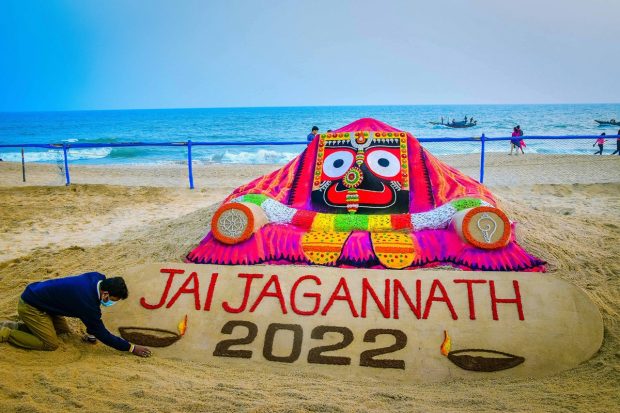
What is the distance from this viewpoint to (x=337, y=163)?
18.1 feet

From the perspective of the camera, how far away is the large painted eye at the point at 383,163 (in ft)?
17.6

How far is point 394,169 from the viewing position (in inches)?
213

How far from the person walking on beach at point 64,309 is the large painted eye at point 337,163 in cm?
279

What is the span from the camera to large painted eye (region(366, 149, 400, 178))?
17.6 feet

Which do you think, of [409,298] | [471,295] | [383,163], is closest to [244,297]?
[409,298]

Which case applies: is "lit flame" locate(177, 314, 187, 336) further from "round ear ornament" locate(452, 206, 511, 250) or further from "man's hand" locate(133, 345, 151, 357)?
"round ear ornament" locate(452, 206, 511, 250)

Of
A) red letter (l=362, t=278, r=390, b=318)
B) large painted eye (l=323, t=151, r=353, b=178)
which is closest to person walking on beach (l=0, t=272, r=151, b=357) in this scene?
red letter (l=362, t=278, r=390, b=318)

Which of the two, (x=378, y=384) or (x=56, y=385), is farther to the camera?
(x=378, y=384)

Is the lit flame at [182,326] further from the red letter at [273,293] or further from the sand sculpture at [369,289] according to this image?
the red letter at [273,293]

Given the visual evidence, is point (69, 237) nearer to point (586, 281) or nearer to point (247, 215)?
point (247, 215)

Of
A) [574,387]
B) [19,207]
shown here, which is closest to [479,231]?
[574,387]

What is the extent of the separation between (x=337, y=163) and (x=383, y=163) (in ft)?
1.73

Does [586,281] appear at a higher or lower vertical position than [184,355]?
higher

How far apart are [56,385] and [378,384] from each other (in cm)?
204
